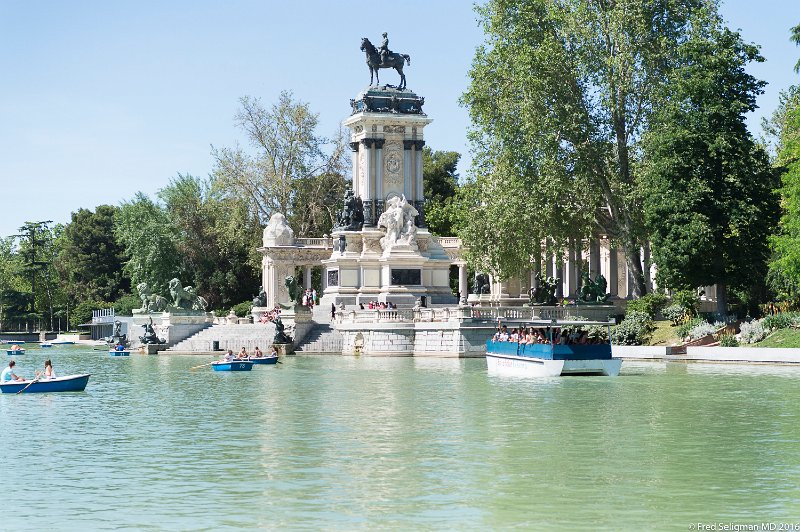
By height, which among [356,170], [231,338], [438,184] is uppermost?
[438,184]

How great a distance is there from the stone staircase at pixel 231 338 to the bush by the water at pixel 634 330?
1995 centimetres

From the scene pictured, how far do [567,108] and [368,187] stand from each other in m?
16.8

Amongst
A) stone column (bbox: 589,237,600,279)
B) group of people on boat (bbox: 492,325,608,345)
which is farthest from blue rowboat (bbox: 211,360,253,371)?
stone column (bbox: 589,237,600,279)

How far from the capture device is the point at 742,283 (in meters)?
65.6

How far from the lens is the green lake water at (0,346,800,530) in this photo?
22.1 metres

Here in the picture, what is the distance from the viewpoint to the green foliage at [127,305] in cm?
11557

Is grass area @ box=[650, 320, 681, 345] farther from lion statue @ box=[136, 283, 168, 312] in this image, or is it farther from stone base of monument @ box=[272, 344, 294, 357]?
lion statue @ box=[136, 283, 168, 312]

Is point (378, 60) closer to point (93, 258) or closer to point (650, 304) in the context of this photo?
point (650, 304)

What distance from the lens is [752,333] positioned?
61125mm

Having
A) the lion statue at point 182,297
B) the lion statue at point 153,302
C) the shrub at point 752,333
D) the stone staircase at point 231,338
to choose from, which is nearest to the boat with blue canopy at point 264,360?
the stone staircase at point 231,338

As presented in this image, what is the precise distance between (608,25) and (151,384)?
36.5 meters

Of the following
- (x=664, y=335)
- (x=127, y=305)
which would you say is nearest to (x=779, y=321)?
(x=664, y=335)

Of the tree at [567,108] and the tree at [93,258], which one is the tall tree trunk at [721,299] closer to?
the tree at [567,108]

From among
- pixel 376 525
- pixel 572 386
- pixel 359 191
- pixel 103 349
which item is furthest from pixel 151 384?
pixel 103 349
